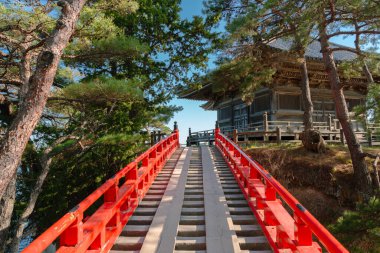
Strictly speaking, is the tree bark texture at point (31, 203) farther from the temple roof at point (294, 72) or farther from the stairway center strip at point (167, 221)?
the temple roof at point (294, 72)

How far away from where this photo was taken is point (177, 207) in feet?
19.1

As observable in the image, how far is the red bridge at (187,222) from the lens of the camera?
3293 mm

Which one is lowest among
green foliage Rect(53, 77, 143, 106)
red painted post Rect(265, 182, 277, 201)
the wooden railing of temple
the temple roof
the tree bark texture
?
the tree bark texture

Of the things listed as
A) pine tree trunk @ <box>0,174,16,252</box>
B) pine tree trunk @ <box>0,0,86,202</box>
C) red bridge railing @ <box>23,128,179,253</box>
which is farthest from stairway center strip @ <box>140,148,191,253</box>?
pine tree trunk @ <box>0,174,16,252</box>

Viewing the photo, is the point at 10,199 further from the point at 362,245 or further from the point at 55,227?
the point at 362,245

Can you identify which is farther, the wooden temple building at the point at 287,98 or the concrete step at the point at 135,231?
the wooden temple building at the point at 287,98

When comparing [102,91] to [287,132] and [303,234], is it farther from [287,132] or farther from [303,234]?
[287,132]

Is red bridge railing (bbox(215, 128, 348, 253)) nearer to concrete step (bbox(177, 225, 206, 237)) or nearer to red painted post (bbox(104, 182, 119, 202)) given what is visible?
concrete step (bbox(177, 225, 206, 237))

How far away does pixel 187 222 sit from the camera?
5.26 m

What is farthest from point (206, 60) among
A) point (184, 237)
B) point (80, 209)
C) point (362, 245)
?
point (80, 209)

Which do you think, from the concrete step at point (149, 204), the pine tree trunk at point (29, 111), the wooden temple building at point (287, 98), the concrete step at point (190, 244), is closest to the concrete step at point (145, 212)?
the concrete step at point (149, 204)

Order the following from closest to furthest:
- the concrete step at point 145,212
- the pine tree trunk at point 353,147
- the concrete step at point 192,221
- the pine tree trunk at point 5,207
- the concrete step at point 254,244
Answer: the concrete step at point 254,244
the concrete step at point 192,221
the concrete step at point 145,212
the pine tree trunk at point 5,207
the pine tree trunk at point 353,147

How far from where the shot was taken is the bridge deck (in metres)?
4.32

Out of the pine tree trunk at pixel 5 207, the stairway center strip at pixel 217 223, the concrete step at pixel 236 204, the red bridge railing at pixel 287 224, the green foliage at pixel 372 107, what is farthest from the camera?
the pine tree trunk at pixel 5 207
